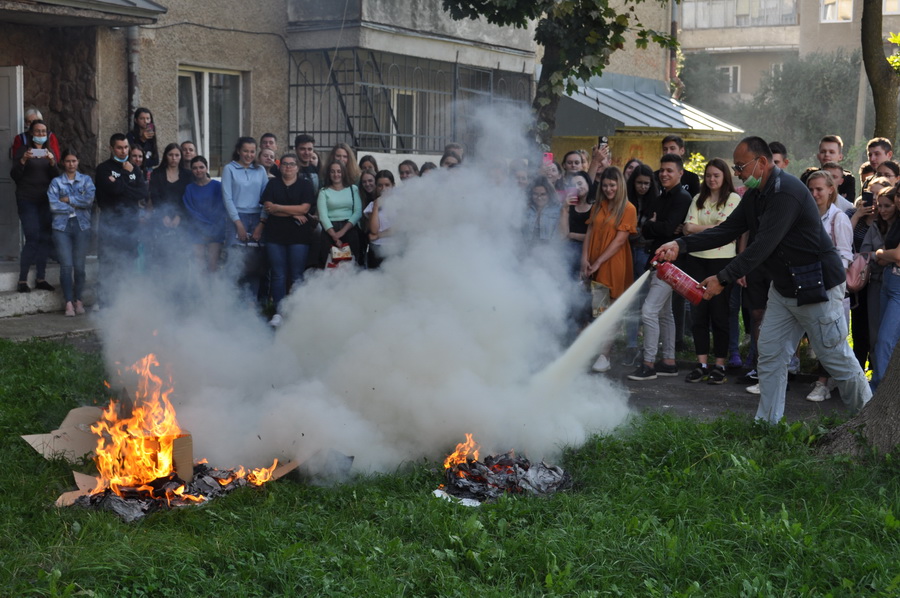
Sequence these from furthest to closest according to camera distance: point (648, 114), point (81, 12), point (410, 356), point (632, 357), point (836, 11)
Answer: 1. point (836, 11)
2. point (648, 114)
3. point (81, 12)
4. point (632, 357)
5. point (410, 356)

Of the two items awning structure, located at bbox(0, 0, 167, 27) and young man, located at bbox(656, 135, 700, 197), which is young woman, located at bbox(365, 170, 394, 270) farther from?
awning structure, located at bbox(0, 0, 167, 27)

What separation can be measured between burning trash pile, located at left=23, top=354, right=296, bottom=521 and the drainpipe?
276 inches

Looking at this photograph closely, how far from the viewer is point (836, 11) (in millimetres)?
40562

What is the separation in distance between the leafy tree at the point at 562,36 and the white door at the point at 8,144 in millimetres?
5376

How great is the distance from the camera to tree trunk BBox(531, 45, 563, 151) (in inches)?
446

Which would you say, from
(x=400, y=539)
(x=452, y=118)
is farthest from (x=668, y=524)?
(x=452, y=118)

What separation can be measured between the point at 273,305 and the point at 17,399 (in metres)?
3.39

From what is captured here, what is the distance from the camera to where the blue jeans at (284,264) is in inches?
400

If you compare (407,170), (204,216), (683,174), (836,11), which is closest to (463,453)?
(407,170)

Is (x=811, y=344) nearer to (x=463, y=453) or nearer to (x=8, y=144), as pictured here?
(x=463, y=453)

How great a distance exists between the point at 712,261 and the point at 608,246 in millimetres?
958

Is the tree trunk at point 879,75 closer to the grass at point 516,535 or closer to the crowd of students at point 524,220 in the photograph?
the crowd of students at point 524,220

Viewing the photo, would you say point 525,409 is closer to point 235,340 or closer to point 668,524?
point 668,524

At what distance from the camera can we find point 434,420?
6.08 m
